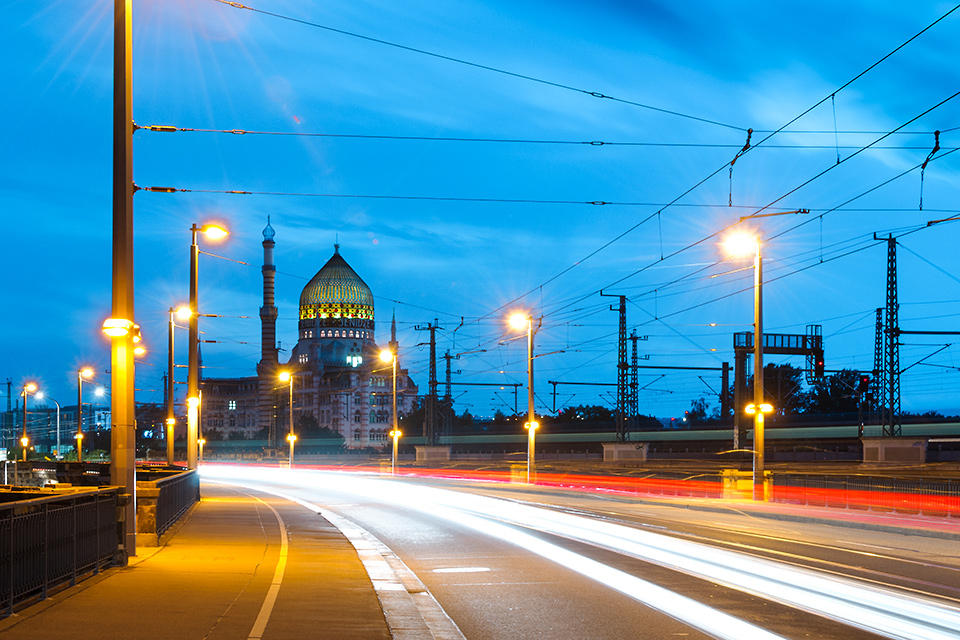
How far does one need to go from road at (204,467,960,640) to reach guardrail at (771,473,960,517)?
502 cm

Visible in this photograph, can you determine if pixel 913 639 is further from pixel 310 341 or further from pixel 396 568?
pixel 310 341

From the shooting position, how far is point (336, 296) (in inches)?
7416

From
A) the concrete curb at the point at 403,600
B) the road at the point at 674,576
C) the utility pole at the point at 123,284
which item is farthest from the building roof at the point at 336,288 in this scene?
the utility pole at the point at 123,284

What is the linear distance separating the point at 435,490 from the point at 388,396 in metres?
128

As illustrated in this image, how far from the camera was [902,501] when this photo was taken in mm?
30109

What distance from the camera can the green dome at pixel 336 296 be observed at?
618 feet

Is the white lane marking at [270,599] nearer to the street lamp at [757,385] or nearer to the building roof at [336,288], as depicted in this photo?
the street lamp at [757,385]

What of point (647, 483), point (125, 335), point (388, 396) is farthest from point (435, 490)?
point (388, 396)

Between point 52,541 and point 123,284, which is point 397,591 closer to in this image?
point 52,541

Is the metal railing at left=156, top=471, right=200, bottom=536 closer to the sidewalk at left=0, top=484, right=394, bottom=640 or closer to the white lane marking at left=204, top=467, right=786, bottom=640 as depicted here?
the sidewalk at left=0, top=484, right=394, bottom=640

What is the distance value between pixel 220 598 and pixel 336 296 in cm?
17849

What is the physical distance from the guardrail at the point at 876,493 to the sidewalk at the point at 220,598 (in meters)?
18.5

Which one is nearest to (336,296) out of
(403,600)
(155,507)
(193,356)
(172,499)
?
(193,356)

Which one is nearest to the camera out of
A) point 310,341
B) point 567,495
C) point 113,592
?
point 113,592
